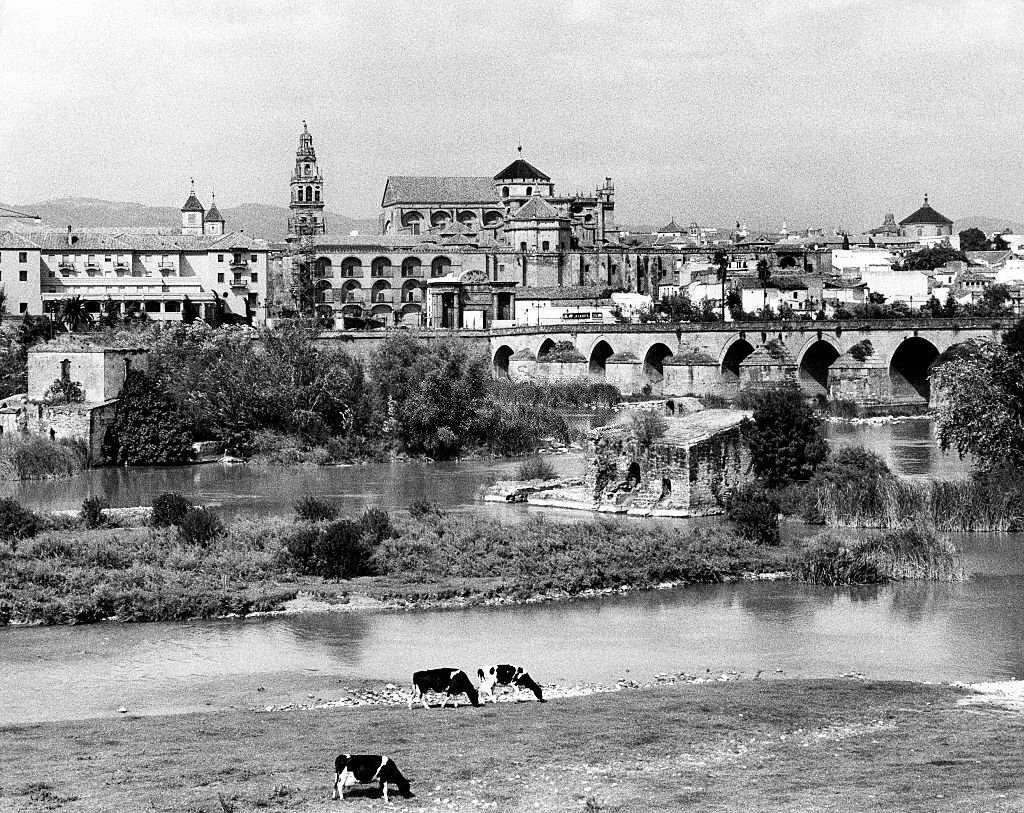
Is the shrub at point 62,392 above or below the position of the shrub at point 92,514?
above

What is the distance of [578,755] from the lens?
16.1 m

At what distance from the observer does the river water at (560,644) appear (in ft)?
71.1

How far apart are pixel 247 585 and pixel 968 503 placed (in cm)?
1604

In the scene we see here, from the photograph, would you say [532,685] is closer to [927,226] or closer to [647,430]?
[647,430]

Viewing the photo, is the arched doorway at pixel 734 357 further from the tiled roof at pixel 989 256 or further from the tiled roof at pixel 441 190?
the tiled roof at pixel 989 256

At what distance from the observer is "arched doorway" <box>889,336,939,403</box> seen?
78875 mm

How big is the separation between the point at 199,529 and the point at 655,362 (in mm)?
55893

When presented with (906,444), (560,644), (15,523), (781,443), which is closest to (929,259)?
(906,444)

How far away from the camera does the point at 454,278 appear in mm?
103062

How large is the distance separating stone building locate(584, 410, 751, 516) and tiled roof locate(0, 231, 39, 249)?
55.7 metres

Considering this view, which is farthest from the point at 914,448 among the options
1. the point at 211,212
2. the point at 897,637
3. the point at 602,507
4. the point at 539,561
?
the point at 211,212

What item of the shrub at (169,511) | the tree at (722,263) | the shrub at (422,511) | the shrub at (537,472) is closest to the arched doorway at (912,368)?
the tree at (722,263)

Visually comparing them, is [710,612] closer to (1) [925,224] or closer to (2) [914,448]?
(2) [914,448]

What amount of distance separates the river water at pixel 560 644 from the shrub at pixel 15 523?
7348mm
